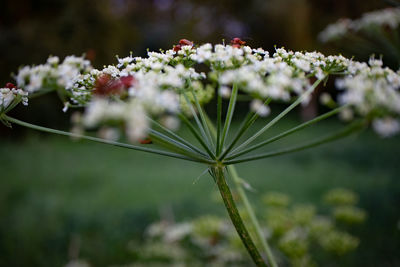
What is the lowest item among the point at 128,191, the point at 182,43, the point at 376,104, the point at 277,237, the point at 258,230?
the point at 258,230

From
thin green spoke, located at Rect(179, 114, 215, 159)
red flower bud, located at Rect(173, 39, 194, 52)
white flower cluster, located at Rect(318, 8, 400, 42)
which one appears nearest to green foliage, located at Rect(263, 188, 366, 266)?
thin green spoke, located at Rect(179, 114, 215, 159)

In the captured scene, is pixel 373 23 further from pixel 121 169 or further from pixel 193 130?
pixel 121 169

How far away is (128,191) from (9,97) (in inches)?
200

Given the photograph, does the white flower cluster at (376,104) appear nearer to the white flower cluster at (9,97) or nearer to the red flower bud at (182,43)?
the red flower bud at (182,43)

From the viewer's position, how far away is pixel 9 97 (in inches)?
52.8

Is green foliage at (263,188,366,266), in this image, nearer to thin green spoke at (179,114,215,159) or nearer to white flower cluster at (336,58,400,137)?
thin green spoke at (179,114,215,159)

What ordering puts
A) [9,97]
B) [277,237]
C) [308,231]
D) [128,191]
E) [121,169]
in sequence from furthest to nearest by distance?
[121,169]
[128,191]
[277,237]
[308,231]
[9,97]

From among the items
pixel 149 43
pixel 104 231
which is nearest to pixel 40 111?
pixel 149 43

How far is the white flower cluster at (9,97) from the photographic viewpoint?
4.41ft

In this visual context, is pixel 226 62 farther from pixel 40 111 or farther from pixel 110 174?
pixel 40 111

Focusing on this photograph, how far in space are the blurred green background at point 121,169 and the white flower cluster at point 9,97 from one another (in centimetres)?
32

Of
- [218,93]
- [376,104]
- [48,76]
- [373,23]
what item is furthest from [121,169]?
[376,104]

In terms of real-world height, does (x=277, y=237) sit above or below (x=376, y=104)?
above

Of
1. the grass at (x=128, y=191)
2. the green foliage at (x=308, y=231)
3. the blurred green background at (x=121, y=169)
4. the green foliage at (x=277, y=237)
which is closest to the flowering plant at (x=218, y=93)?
the blurred green background at (x=121, y=169)
